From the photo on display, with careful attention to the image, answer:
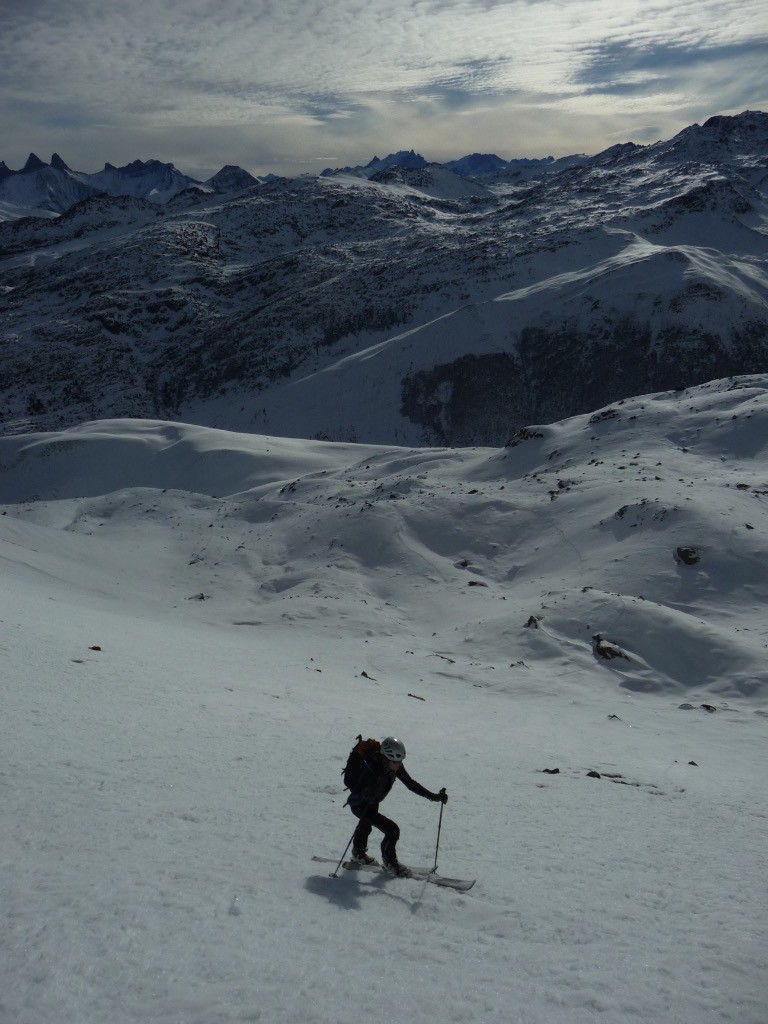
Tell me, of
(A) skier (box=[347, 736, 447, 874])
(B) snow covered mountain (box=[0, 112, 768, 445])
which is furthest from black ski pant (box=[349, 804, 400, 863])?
(B) snow covered mountain (box=[0, 112, 768, 445])

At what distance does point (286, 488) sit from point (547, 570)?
17.5 metres

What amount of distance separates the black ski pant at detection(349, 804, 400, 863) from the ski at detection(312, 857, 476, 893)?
14 cm

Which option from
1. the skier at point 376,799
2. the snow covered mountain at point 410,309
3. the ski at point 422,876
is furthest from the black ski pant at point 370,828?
the snow covered mountain at point 410,309

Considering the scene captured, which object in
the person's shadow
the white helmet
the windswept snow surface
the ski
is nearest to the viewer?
the windswept snow surface

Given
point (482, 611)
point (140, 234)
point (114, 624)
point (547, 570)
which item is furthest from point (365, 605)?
point (140, 234)

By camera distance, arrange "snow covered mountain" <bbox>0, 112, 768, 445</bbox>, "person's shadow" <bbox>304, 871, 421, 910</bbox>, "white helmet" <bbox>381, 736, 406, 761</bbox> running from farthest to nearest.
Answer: "snow covered mountain" <bbox>0, 112, 768, 445</bbox> → "white helmet" <bbox>381, 736, 406, 761</bbox> → "person's shadow" <bbox>304, 871, 421, 910</bbox>

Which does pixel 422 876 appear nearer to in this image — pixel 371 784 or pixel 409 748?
pixel 371 784

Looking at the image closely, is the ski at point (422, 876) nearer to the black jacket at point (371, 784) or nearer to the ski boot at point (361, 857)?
the ski boot at point (361, 857)

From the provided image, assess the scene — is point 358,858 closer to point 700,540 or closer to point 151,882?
point 151,882

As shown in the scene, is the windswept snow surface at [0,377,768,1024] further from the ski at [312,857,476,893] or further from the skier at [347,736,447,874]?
the skier at [347,736,447,874]

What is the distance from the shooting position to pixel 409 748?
39.7 ft

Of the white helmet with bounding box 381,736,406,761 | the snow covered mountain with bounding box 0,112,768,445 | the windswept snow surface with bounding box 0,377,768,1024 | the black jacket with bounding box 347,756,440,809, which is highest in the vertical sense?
the snow covered mountain with bounding box 0,112,768,445

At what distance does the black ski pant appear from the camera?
7.16 metres

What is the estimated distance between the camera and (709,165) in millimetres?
145375
